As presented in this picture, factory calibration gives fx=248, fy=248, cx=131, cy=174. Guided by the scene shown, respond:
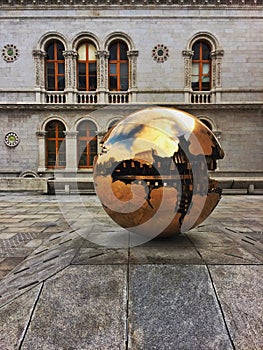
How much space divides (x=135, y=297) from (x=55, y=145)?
56.7 ft

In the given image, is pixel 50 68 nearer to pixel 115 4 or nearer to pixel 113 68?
pixel 113 68

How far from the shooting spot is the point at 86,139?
18.1 meters

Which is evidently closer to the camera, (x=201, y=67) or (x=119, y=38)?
(x=119, y=38)

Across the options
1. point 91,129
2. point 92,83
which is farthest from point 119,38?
point 91,129

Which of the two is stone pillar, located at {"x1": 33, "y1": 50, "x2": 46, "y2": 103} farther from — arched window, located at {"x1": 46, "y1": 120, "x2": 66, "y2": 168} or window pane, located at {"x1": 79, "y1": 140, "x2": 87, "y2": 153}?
window pane, located at {"x1": 79, "y1": 140, "x2": 87, "y2": 153}

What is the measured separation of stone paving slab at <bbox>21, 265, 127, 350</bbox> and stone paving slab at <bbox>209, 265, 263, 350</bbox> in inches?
33.0

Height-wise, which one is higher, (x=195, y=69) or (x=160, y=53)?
(x=160, y=53)

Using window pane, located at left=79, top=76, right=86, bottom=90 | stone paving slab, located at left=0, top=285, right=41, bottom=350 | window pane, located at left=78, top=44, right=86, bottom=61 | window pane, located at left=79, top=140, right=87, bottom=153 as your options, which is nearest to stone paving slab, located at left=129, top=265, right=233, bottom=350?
stone paving slab, located at left=0, top=285, right=41, bottom=350

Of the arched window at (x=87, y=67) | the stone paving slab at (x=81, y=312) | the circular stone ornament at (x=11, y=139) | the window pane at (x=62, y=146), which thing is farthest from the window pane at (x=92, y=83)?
the stone paving slab at (x=81, y=312)

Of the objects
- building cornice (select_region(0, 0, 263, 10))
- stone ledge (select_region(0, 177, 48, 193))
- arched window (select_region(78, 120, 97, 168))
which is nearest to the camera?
stone ledge (select_region(0, 177, 48, 193))

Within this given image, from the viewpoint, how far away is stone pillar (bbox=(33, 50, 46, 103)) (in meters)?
17.2

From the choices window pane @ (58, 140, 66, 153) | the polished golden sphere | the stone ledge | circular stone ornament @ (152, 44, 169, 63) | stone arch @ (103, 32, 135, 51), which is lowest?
the stone ledge

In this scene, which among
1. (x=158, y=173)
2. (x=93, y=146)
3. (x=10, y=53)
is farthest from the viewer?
(x=93, y=146)

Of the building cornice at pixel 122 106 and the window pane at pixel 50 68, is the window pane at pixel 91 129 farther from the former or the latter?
the window pane at pixel 50 68
